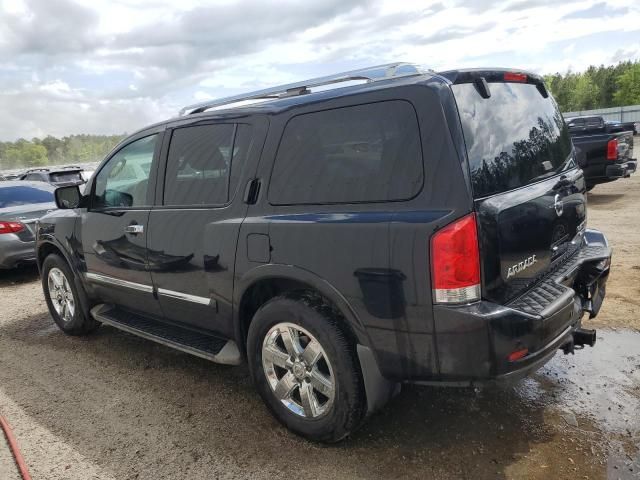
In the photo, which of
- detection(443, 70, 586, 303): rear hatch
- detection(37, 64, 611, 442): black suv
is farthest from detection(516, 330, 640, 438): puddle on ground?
detection(443, 70, 586, 303): rear hatch

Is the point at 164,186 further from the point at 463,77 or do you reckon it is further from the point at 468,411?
the point at 468,411

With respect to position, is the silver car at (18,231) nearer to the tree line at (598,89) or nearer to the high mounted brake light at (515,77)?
the high mounted brake light at (515,77)

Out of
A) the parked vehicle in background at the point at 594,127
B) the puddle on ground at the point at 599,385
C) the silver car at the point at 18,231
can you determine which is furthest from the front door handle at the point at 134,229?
the parked vehicle in background at the point at 594,127

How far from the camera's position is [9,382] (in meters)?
4.20

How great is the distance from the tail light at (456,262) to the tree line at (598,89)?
269 ft

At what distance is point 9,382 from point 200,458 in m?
2.21

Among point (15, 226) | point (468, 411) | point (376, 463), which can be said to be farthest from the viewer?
point (15, 226)

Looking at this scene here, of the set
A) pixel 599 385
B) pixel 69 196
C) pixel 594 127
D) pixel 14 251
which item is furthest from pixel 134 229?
pixel 594 127

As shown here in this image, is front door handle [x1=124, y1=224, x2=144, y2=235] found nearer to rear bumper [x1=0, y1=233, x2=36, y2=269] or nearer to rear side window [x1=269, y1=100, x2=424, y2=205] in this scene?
rear side window [x1=269, y1=100, x2=424, y2=205]

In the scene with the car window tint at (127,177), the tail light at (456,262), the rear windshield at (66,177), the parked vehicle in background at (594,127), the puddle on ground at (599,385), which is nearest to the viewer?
the tail light at (456,262)

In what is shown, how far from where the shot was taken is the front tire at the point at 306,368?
2.70 metres

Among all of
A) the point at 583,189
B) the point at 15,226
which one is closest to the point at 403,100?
the point at 583,189

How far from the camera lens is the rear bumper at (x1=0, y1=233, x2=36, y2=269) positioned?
727cm

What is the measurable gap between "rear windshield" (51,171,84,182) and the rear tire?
12.4 meters
